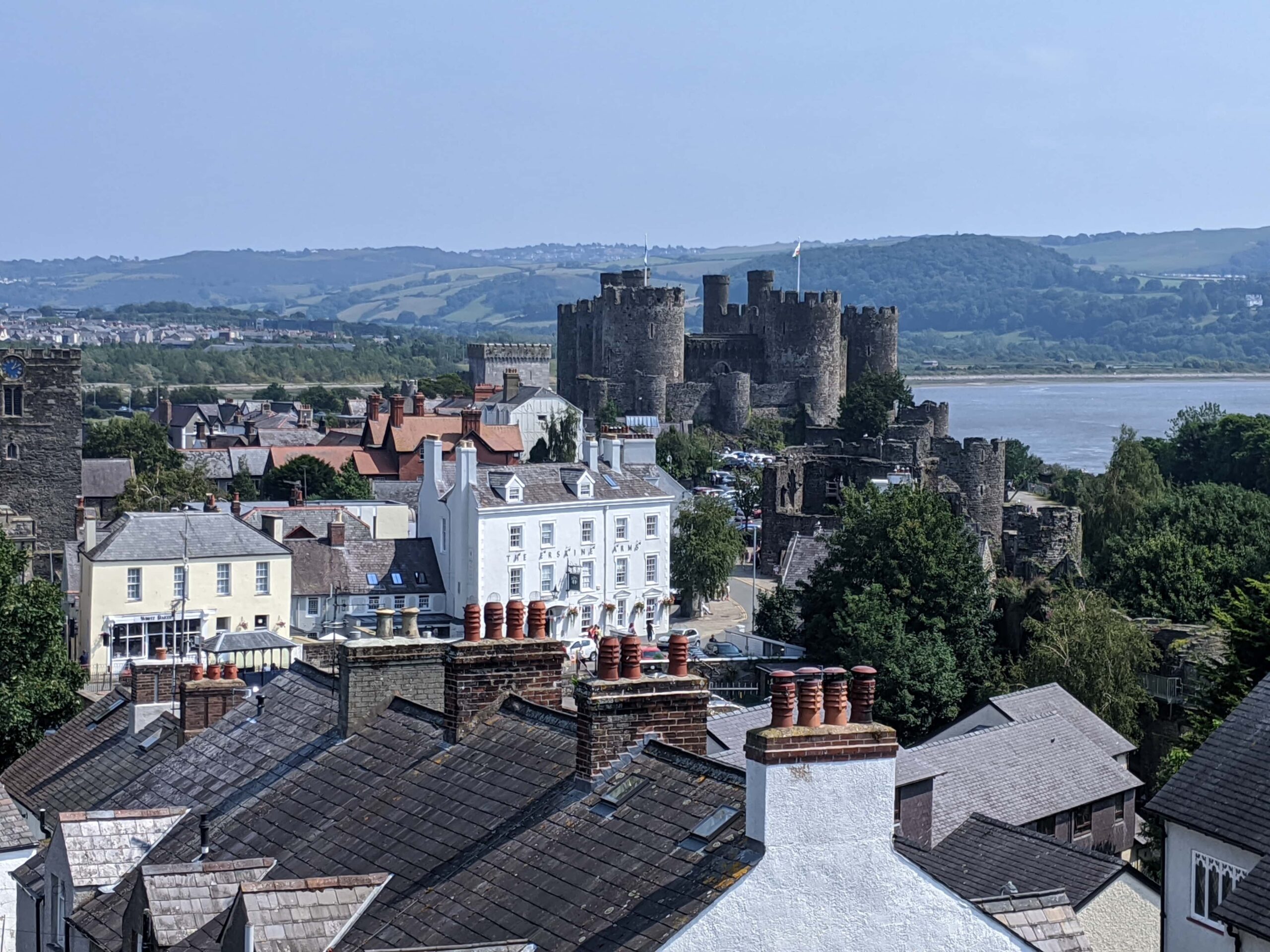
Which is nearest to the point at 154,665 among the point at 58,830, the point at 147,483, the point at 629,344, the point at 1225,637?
the point at 58,830

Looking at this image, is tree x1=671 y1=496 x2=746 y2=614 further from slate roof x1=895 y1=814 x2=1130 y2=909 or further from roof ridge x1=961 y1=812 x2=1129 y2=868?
slate roof x1=895 y1=814 x2=1130 y2=909

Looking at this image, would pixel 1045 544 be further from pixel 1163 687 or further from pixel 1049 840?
pixel 1049 840

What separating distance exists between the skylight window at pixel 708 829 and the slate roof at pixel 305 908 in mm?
2118

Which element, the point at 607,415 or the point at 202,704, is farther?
the point at 607,415

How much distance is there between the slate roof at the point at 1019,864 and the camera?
1945 cm

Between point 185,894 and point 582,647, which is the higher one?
point 185,894

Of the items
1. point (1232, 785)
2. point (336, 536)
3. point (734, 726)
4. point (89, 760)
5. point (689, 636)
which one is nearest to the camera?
point (89, 760)

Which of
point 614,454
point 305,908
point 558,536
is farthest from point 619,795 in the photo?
point 614,454

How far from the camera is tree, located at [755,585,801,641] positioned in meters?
44.7

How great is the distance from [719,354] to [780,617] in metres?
69.1

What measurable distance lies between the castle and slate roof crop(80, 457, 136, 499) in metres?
31.3

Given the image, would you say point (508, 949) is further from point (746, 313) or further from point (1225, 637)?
point (746, 313)

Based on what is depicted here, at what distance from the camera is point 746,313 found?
117m

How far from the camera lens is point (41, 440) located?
214ft
